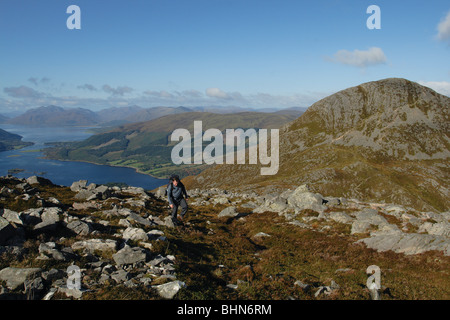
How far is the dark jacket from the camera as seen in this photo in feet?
70.7

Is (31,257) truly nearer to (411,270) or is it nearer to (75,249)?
(75,249)

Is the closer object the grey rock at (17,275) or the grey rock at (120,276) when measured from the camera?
the grey rock at (17,275)

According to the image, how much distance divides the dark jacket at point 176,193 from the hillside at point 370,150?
98.1 m

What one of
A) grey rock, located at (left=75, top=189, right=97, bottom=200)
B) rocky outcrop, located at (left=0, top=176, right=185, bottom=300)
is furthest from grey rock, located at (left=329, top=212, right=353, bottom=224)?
grey rock, located at (left=75, top=189, right=97, bottom=200)

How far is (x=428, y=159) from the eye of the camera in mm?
140500

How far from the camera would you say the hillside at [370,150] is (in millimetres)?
113438

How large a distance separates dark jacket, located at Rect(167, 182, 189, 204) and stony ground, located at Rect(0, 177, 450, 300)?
7.00ft

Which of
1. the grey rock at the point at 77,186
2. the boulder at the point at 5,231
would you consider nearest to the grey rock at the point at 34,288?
the boulder at the point at 5,231

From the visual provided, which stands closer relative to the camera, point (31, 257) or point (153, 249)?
point (31, 257)

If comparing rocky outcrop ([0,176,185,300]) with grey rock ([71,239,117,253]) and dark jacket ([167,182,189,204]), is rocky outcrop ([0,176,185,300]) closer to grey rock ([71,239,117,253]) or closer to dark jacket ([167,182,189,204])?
grey rock ([71,239,117,253])

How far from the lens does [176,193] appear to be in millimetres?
21875

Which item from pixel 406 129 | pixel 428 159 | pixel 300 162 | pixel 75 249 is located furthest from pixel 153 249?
Result: pixel 406 129

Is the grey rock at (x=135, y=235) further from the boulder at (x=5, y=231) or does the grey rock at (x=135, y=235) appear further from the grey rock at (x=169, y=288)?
the grey rock at (x=169, y=288)

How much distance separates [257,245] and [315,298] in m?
9.81
